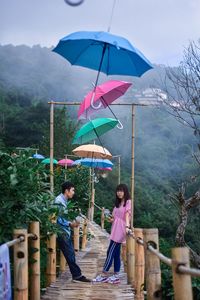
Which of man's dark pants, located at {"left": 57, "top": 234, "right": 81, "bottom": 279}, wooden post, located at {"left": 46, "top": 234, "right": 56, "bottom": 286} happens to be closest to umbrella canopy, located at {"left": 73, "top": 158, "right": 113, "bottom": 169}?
man's dark pants, located at {"left": 57, "top": 234, "right": 81, "bottom": 279}

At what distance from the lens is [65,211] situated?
4312 millimetres

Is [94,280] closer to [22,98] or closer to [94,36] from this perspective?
[94,36]

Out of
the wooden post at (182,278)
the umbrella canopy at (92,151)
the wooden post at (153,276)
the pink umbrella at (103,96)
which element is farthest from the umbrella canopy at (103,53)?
the umbrella canopy at (92,151)

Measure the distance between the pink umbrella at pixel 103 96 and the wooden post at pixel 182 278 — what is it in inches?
177

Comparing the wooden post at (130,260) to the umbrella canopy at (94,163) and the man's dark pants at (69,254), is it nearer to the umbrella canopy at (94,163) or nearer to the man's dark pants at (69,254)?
the man's dark pants at (69,254)

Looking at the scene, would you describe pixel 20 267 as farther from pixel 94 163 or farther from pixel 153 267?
pixel 94 163

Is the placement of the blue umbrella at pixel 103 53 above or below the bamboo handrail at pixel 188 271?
above

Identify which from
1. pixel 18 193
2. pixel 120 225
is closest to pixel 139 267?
pixel 120 225

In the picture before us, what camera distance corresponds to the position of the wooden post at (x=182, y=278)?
218 cm

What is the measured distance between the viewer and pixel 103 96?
6.59 meters

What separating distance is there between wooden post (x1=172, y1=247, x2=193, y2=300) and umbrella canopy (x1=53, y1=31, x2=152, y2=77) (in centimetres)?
259

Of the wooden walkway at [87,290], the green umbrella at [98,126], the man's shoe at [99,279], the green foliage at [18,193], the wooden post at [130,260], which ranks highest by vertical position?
the green umbrella at [98,126]

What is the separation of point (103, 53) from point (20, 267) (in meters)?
2.97

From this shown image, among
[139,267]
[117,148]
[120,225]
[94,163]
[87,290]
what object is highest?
[117,148]
